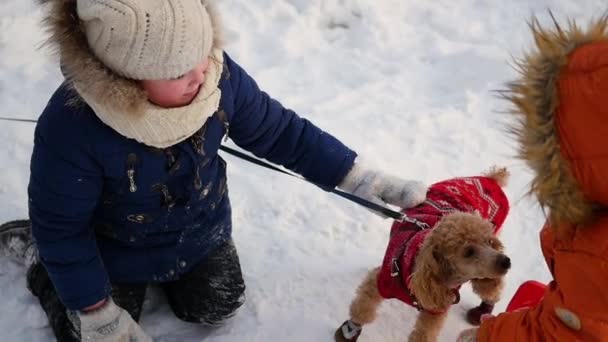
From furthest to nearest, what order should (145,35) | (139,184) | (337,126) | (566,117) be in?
(337,126), (139,184), (145,35), (566,117)

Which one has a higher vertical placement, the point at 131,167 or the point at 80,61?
the point at 80,61

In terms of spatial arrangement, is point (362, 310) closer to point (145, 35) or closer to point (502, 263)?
point (502, 263)

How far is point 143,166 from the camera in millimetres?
1482

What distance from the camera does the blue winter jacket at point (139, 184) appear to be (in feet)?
4.61

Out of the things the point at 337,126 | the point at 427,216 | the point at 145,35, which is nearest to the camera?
the point at 145,35

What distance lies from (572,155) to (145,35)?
2.80ft

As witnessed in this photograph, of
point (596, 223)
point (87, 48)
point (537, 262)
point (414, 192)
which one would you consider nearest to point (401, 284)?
point (414, 192)

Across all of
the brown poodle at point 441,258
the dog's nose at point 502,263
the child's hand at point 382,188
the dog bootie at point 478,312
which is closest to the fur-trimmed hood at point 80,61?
the child's hand at point 382,188

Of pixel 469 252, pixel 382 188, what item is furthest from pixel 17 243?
pixel 469 252

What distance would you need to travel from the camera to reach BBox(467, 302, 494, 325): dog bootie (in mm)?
2014

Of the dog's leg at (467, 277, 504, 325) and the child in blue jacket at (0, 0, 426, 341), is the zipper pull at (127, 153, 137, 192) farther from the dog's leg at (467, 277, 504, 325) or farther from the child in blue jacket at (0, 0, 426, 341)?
the dog's leg at (467, 277, 504, 325)

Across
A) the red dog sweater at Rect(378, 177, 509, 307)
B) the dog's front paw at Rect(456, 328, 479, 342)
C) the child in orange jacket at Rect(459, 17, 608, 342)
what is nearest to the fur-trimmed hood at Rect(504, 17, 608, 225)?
the child in orange jacket at Rect(459, 17, 608, 342)

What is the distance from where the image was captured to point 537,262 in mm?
2303

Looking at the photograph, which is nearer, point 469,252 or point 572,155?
point 572,155
